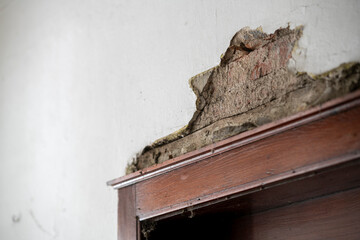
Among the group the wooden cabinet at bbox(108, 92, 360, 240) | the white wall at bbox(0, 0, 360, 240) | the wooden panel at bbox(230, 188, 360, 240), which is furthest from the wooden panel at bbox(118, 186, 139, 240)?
the wooden panel at bbox(230, 188, 360, 240)

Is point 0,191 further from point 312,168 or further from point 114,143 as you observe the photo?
point 312,168

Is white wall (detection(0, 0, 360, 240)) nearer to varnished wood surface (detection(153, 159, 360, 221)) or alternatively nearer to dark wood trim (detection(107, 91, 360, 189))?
dark wood trim (detection(107, 91, 360, 189))

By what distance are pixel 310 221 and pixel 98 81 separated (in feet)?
3.26

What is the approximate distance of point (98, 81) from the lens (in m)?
1.73

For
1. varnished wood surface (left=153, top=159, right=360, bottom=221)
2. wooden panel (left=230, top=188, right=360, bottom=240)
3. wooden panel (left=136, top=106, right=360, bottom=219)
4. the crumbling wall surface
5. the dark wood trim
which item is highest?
the crumbling wall surface

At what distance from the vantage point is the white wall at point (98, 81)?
120 centimetres

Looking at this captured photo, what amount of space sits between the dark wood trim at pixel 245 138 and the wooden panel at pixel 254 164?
0.01 metres

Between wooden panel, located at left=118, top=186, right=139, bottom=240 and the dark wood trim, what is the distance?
0.09 feet

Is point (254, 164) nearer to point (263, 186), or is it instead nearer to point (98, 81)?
point (263, 186)

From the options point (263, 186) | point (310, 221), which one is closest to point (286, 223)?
point (310, 221)

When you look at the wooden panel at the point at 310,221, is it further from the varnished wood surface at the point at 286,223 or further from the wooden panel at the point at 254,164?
the wooden panel at the point at 254,164

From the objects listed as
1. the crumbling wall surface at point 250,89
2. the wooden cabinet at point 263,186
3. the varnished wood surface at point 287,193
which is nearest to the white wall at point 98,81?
the crumbling wall surface at point 250,89

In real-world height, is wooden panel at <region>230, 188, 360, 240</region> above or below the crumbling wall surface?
below

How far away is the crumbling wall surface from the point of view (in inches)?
40.6
